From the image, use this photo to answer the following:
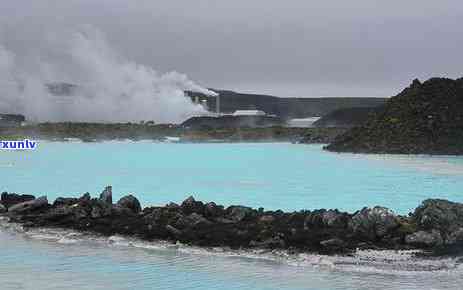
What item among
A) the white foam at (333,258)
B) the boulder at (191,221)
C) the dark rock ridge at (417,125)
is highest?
the dark rock ridge at (417,125)

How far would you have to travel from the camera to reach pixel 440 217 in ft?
45.1

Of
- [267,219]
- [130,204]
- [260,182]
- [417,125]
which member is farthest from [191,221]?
[417,125]

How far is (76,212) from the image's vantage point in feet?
53.2

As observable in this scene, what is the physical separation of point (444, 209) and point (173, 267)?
622cm

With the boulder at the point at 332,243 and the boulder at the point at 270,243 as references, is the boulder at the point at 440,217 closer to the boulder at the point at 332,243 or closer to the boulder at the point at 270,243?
the boulder at the point at 332,243

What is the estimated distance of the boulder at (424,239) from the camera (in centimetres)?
1288

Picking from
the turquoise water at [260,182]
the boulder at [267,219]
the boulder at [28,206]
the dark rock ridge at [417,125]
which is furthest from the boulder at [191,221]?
the dark rock ridge at [417,125]

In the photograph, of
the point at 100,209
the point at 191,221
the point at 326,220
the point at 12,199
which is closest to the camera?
the point at 326,220

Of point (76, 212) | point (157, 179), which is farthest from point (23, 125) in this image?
point (76, 212)

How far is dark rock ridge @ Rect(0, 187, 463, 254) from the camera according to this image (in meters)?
13.0

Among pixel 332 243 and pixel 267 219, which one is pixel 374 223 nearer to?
pixel 332 243

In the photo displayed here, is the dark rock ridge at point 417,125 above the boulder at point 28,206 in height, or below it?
above

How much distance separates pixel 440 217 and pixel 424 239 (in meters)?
1.04

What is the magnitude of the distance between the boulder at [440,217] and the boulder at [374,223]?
0.65m
